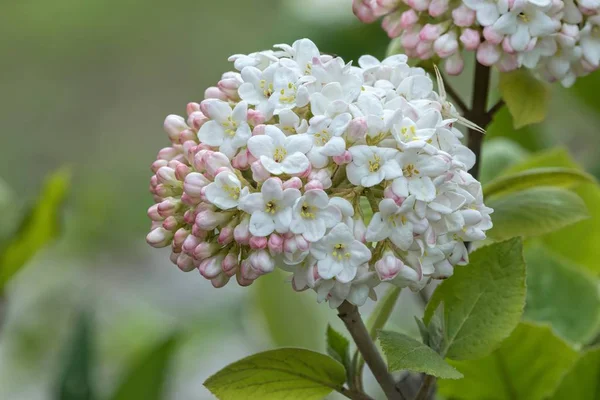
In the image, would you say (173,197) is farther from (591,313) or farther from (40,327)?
(40,327)

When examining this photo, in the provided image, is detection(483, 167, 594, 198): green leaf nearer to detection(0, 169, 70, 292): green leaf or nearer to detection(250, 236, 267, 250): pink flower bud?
detection(250, 236, 267, 250): pink flower bud

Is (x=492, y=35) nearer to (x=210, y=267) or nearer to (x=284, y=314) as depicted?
(x=210, y=267)

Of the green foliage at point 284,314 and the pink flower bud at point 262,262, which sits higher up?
the pink flower bud at point 262,262

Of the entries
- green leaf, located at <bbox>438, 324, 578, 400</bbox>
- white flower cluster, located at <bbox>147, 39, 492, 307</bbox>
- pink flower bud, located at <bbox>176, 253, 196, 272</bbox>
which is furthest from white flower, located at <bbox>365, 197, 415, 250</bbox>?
green leaf, located at <bbox>438, 324, 578, 400</bbox>

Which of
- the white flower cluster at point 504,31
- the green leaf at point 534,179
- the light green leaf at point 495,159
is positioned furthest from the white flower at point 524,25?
the light green leaf at point 495,159

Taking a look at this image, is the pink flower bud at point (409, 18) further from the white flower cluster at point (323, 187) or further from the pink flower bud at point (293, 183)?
the pink flower bud at point (293, 183)

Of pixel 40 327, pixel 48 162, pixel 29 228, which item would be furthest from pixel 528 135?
pixel 48 162

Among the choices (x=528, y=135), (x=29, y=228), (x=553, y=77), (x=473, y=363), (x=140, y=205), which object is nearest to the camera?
(x=553, y=77)
